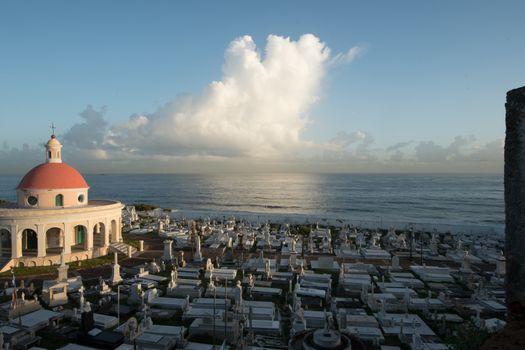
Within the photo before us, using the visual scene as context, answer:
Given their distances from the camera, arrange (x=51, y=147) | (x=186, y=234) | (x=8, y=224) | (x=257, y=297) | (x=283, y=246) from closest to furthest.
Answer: (x=257, y=297) < (x=8, y=224) < (x=51, y=147) < (x=283, y=246) < (x=186, y=234)

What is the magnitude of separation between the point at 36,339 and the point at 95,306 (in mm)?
3525

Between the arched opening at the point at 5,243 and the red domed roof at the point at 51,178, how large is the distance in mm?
3434

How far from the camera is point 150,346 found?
12.8 m

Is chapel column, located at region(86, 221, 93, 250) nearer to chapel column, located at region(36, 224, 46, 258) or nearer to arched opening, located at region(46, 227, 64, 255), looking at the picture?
arched opening, located at region(46, 227, 64, 255)

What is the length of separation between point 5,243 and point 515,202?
31551 mm

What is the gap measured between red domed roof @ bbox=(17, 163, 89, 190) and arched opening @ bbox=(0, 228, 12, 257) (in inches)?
135

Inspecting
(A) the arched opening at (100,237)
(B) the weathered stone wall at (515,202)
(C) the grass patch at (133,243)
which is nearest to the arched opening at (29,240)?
(A) the arched opening at (100,237)

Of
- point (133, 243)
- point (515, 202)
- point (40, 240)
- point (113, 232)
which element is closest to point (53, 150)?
point (40, 240)

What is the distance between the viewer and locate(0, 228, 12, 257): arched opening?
24.9 m

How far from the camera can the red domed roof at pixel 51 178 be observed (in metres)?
26.3

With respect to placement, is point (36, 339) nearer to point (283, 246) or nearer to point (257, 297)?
point (257, 297)

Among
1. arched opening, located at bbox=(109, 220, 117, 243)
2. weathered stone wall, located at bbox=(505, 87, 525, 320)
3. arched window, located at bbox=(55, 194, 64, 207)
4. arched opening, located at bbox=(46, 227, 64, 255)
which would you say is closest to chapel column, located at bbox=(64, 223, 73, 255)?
arched window, located at bbox=(55, 194, 64, 207)

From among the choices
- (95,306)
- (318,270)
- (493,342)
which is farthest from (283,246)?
(493,342)

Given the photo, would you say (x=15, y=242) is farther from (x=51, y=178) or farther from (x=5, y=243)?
(x=51, y=178)
